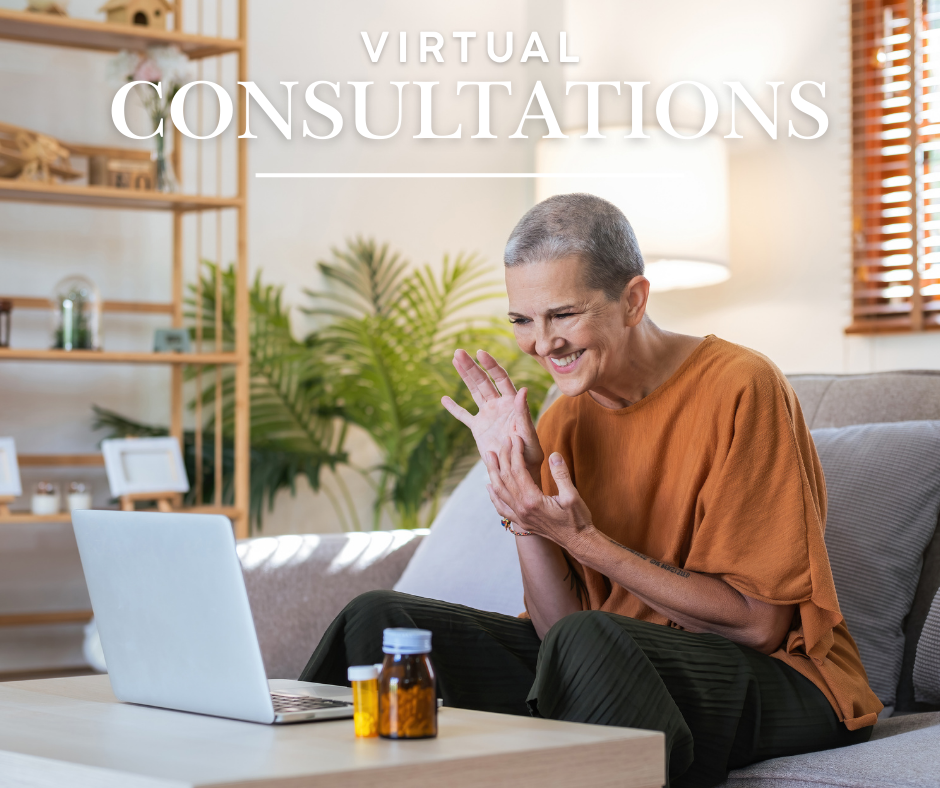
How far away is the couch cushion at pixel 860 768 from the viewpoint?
1.25 meters

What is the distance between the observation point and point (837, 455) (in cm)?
183

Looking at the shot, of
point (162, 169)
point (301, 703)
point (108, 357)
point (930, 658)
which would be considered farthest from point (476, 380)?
point (162, 169)

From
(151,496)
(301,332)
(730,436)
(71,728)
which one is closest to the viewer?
(71,728)

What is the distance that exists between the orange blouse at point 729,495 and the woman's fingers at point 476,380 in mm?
179

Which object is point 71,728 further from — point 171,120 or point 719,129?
point 719,129

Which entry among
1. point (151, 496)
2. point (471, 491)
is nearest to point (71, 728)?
point (471, 491)

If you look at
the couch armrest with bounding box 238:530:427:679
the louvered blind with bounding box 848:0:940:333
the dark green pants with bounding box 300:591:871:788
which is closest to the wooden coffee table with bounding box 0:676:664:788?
the dark green pants with bounding box 300:591:871:788

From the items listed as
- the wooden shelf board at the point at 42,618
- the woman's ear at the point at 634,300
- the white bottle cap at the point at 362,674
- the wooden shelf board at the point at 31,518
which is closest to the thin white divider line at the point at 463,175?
the wooden shelf board at the point at 31,518

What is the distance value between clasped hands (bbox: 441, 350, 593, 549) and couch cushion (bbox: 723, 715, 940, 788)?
0.34m

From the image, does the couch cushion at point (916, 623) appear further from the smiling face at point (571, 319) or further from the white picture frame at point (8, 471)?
the white picture frame at point (8, 471)

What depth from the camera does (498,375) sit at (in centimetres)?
156

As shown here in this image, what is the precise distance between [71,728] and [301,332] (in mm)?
2750

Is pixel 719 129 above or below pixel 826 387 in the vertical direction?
above

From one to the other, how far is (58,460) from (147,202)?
76 centimetres
